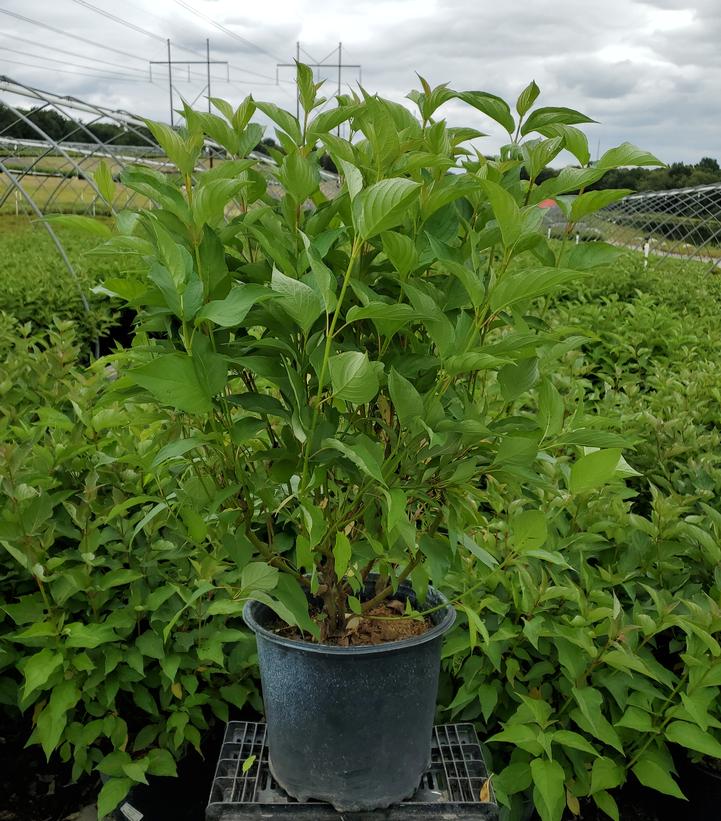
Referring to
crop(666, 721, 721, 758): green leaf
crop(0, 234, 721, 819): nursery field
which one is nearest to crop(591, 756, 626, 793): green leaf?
crop(0, 234, 721, 819): nursery field

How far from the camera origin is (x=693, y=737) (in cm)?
186

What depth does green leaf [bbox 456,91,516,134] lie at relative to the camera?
1423 mm

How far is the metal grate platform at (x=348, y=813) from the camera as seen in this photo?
63.9 inches

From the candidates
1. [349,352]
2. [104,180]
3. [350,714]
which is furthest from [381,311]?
[350,714]

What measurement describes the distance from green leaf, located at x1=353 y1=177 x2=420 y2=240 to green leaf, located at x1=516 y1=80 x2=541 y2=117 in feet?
1.19

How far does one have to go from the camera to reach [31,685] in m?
1.83

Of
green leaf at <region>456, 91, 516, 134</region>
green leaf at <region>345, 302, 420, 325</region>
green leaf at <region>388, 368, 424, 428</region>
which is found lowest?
green leaf at <region>388, 368, 424, 428</region>

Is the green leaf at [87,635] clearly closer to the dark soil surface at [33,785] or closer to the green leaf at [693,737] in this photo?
the dark soil surface at [33,785]

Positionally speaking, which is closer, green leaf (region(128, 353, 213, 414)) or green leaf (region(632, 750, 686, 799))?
green leaf (region(128, 353, 213, 414))

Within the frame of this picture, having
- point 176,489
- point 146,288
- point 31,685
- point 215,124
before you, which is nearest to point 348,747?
point 176,489

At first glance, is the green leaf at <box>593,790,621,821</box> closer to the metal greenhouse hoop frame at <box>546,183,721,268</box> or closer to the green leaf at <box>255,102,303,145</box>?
the green leaf at <box>255,102,303,145</box>

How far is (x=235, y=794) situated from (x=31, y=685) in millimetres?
551

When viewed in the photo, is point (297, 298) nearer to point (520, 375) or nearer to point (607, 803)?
point (520, 375)

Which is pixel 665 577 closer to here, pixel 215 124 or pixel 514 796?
pixel 514 796
